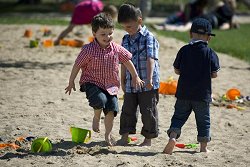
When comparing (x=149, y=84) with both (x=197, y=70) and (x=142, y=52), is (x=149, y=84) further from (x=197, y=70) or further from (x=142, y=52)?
(x=197, y=70)

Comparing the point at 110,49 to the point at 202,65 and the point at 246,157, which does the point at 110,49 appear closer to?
the point at 202,65

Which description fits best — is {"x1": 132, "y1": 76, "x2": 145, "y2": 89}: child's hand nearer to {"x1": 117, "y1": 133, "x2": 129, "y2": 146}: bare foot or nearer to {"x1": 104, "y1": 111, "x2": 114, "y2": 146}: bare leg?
{"x1": 104, "y1": 111, "x2": 114, "y2": 146}: bare leg

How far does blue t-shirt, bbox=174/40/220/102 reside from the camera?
6113mm

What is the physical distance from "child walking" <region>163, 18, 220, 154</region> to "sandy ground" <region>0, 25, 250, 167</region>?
1.07ft

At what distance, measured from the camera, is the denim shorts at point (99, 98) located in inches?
243

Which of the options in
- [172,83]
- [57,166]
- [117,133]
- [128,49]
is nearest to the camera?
[57,166]

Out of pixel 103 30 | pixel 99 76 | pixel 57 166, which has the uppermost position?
pixel 103 30

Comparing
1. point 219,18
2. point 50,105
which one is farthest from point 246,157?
point 219,18

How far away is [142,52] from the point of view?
21.2 ft

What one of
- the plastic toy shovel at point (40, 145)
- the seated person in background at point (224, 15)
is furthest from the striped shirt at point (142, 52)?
Answer: the seated person in background at point (224, 15)

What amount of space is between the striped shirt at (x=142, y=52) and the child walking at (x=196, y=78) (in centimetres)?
33

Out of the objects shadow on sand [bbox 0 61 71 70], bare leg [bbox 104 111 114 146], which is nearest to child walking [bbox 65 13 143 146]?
bare leg [bbox 104 111 114 146]

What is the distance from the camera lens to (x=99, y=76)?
6289 millimetres

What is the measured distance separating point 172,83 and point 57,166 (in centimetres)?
451
